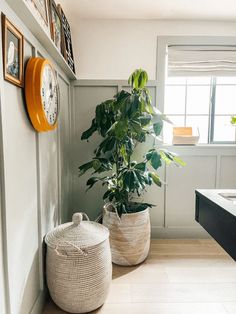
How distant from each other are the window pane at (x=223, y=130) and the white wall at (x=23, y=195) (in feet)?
6.01

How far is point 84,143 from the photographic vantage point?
2441 mm

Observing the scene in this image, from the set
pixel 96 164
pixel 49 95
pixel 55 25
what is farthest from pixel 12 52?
pixel 96 164

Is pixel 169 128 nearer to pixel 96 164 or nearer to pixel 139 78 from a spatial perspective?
pixel 139 78

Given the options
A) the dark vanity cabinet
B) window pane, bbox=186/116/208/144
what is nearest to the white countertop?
the dark vanity cabinet

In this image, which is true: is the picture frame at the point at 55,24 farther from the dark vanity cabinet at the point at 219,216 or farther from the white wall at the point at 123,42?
the dark vanity cabinet at the point at 219,216

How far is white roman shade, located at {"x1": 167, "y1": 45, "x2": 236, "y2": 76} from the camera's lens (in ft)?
7.91

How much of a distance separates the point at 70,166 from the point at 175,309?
5.05 feet

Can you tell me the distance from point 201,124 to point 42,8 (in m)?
1.96

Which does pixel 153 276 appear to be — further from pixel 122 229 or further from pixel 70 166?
pixel 70 166

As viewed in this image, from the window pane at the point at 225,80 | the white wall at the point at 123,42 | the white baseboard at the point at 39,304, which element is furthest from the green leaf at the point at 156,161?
the window pane at the point at 225,80

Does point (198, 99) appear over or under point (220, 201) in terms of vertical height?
over

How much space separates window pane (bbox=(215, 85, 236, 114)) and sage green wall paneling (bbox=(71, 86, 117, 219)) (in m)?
1.17

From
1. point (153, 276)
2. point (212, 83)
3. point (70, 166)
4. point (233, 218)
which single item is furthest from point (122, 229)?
point (212, 83)

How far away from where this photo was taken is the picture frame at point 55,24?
1.55m
